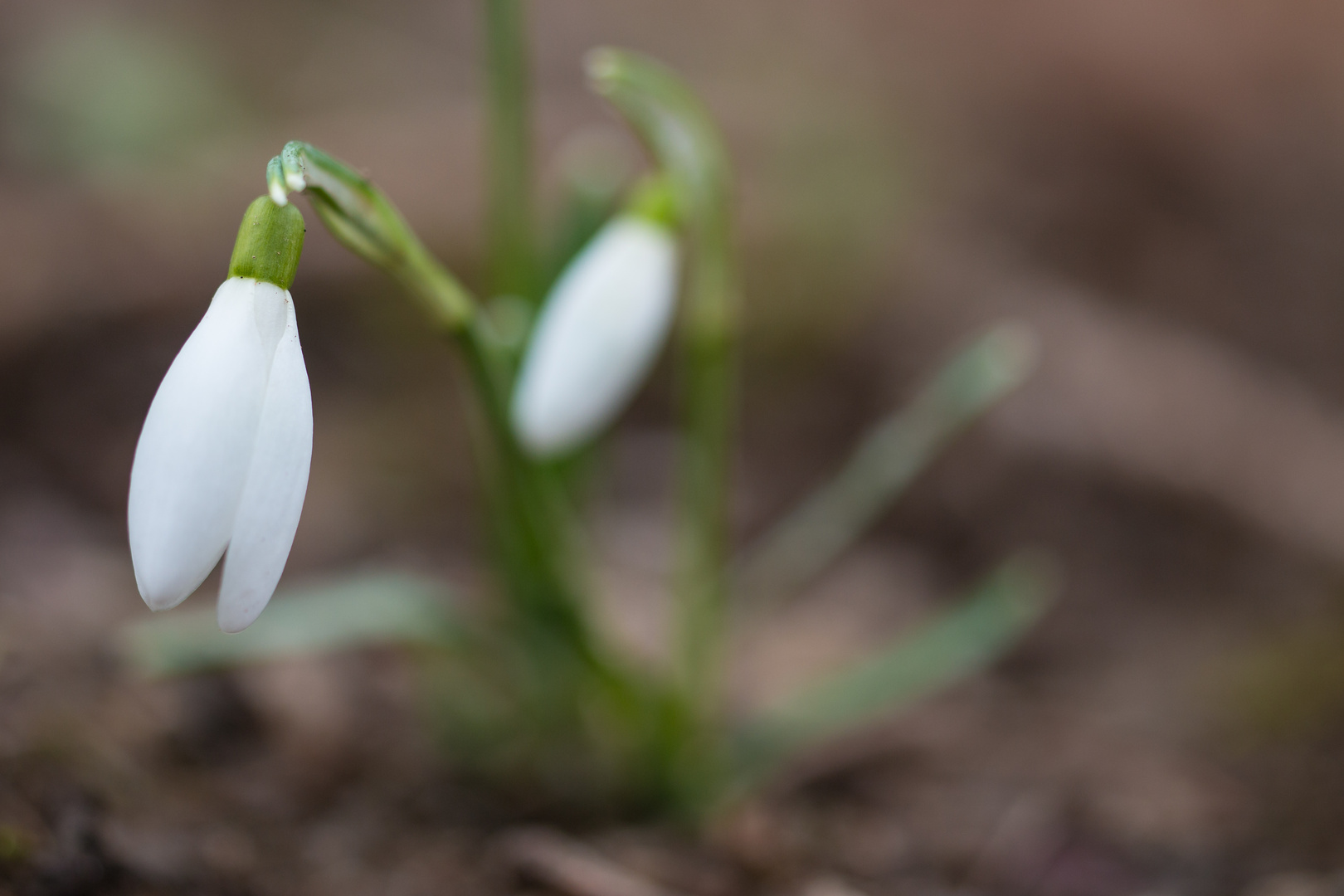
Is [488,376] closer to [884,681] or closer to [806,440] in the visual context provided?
[884,681]

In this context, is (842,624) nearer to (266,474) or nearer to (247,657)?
(247,657)

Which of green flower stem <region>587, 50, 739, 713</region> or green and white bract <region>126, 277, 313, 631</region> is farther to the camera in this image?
green flower stem <region>587, 50, 739, 713</region>

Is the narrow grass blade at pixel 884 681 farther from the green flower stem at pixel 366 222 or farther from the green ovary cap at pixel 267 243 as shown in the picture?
the green ovary cap at pixel 267 243

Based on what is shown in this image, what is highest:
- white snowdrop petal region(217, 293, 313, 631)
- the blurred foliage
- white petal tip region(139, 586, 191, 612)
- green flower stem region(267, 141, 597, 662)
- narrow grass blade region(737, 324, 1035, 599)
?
the blurred foliage

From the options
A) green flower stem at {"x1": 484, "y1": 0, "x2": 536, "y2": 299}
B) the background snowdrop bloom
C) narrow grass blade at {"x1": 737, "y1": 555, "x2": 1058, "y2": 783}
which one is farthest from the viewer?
narrow grass blade at {"x1": 737, "y1": 555, "x2": 1058, "y2": 783}

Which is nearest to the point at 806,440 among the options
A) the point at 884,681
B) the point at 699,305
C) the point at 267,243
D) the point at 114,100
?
the point at 884,681

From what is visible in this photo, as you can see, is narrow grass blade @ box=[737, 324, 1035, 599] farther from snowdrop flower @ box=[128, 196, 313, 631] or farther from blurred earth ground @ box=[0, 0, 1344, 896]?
snowdrop flower @ box=[128, 196, 313, 631]

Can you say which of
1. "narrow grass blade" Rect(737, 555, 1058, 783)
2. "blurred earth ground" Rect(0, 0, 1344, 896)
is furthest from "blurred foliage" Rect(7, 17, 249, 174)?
"narrow grass blade" Rect(737, 555, 1058, 783)
